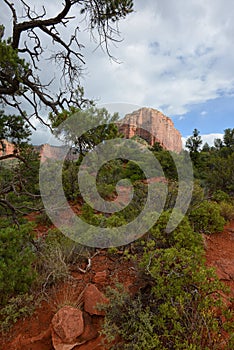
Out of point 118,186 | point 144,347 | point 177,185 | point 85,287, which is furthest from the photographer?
point 118,186

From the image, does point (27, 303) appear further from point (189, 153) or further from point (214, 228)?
point (189, 153)

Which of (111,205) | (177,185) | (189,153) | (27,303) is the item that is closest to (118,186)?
(111,205)

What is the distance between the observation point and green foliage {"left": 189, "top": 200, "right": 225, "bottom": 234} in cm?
498

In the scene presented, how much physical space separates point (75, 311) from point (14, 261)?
2.76 feet

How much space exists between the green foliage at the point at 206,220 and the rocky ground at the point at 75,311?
1124 millimetres

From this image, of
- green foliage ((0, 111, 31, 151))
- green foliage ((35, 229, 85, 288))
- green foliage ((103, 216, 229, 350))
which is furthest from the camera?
green foliage ((0, 111, 31, 151))

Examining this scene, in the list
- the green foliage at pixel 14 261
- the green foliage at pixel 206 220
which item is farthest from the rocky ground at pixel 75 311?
the green foliage at pixel 206 220

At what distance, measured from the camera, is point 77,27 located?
3.86 meters

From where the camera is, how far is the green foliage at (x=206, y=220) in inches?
196

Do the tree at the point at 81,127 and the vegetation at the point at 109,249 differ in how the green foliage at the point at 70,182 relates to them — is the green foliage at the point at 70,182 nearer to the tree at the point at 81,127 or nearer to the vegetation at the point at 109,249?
the vegetation at the point at 109,249

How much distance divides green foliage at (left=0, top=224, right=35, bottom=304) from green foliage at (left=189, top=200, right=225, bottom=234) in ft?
10.8

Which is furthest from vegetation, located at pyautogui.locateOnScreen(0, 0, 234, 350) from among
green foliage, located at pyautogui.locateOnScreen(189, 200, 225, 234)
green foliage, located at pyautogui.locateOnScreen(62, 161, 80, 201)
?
green foliage, located at pyautogui.locateOnScreen(62, 161, 80, 201)

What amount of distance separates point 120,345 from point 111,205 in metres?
4.64

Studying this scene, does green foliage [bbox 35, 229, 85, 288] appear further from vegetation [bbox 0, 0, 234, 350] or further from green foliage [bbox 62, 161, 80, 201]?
green foliage [bbox 62, 161, 80, 201]
